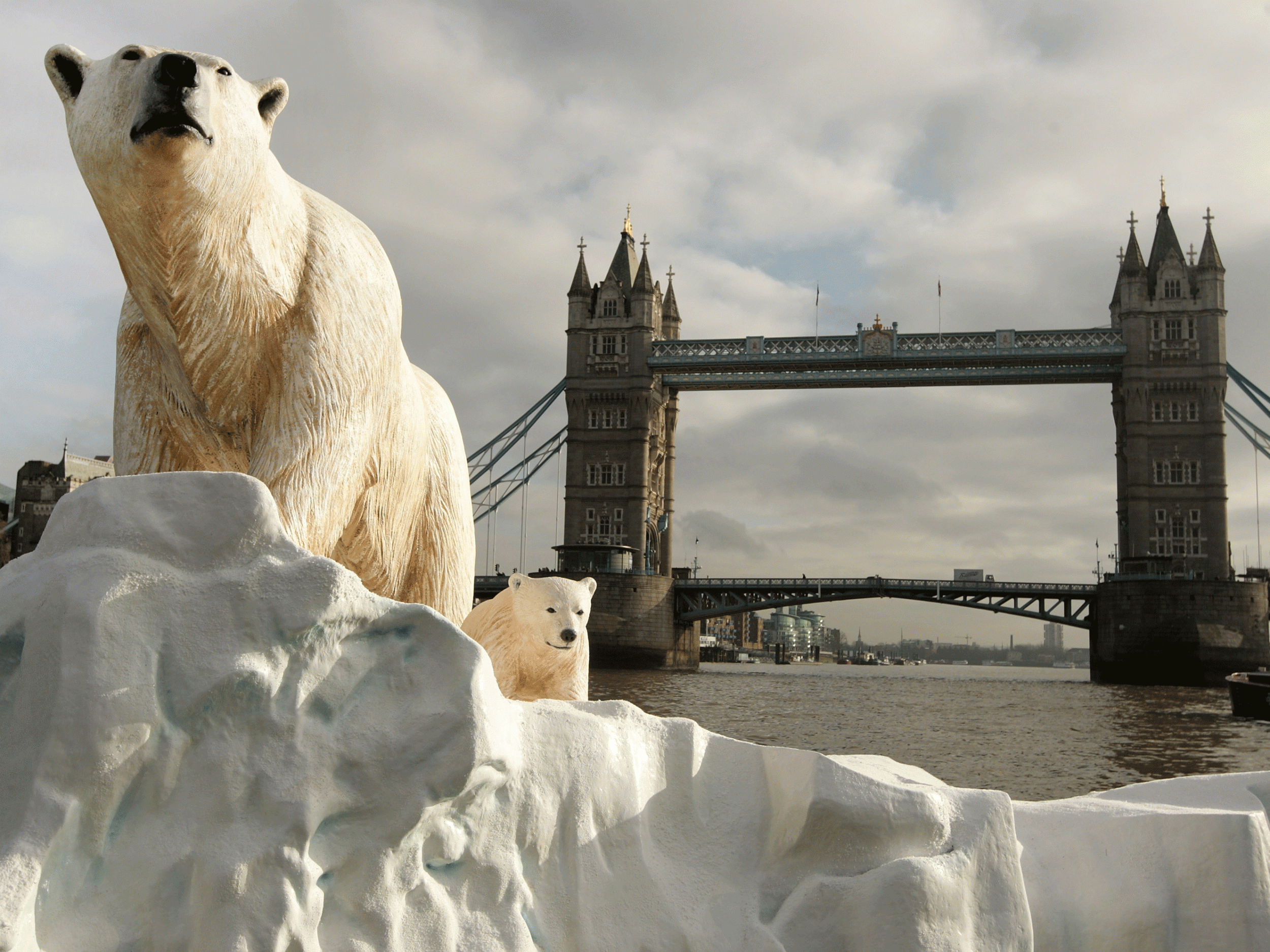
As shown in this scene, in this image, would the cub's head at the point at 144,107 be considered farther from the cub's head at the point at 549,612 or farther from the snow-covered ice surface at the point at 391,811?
the cub's head at the point at 549,612

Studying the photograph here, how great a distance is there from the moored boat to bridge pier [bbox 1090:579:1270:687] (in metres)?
12.3

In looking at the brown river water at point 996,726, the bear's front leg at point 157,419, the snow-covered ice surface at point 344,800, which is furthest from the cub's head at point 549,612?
the snow-covered ice surface at point 344,800

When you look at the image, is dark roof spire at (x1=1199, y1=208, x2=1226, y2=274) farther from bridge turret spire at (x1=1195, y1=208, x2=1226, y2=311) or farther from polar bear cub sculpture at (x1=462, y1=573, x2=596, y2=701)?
A: polar bear cub sculpture at (x1=462, y1=573, x2=596, y2=701)

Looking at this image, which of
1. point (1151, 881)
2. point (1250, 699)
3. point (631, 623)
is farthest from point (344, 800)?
point (631, 623)

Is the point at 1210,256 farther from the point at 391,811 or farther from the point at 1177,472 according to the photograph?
the point at 391,811

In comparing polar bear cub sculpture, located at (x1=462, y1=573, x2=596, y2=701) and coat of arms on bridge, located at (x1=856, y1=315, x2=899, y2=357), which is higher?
coat of arms on bridge, located at (x1=856, y1=315, x2=899, y2=357)

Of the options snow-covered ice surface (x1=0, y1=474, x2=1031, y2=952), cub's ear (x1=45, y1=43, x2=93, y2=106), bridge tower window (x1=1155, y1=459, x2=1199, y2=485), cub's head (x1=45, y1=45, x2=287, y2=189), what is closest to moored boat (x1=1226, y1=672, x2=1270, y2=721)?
bridge tower window (x1=1155, y1=459, x2=1199, y2=485)

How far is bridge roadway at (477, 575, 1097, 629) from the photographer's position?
35.5 metres

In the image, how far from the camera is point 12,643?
167cm

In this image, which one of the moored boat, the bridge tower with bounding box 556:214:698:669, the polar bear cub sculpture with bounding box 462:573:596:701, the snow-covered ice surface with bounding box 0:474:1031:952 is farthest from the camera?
the bridge tower with bounding box 556:214:698:669

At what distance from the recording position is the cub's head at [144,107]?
2.10m

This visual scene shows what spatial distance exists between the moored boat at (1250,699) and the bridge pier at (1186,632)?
40.5 feet

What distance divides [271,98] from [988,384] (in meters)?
40.5

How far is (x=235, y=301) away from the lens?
2373 mm
